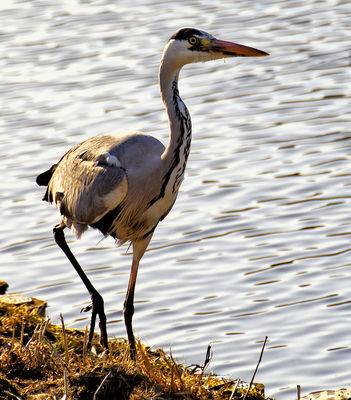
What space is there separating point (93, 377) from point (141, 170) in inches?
59.7

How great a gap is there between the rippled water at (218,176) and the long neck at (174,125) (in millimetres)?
1423

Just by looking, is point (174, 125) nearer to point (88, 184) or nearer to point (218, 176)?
point (88, 184)

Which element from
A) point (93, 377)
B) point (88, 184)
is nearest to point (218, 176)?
point (88, 184)

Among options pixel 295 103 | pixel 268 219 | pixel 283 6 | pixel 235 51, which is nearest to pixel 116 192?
pixel 235 51

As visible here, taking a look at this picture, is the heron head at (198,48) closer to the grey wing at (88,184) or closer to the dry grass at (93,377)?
the grey wing at (88,184)

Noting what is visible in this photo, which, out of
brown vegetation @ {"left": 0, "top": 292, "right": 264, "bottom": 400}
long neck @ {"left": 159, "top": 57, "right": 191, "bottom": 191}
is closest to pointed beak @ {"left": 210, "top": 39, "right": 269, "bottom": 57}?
long neck @ {"left": 159, "top": 57, "right": 191, "bottom": 191}

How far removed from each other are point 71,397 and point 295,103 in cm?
653

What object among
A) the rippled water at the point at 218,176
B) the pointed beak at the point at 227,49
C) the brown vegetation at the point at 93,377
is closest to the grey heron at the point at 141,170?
the pointed beak at the point at 227,49

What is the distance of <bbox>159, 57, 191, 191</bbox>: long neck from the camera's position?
6.08 m

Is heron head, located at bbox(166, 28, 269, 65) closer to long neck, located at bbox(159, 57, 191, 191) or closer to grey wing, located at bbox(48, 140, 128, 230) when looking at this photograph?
long neck, located at bbox(159, 57, 191, 191)

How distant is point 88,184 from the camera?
20.7 feet

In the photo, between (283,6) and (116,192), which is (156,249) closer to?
(116,192)

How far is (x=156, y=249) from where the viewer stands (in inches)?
329

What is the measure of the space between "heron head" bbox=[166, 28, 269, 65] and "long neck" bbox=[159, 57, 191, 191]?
0.32 ft
